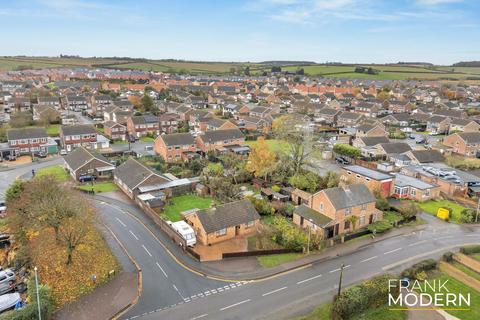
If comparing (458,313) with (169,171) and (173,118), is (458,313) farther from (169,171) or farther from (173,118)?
(173,118)

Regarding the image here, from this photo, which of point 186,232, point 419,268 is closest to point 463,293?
point 419,268

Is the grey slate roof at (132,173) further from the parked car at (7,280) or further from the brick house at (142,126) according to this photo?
the brick house at (142,126)

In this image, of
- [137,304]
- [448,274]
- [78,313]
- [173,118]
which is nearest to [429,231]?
[448,274]

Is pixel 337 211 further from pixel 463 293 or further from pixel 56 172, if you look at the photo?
pixel 56 172

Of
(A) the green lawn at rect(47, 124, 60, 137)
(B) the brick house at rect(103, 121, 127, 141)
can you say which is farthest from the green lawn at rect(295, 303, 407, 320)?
(A) the green lawn at rect(47, 124, 60, 137)

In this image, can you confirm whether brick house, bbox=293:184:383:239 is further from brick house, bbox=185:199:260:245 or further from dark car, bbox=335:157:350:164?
dark car, bbox=335:157:350:164

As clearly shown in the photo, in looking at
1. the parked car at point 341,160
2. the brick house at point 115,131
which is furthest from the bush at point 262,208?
the brick house at point 115,131
